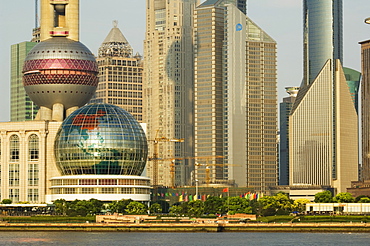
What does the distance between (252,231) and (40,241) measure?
152 ft

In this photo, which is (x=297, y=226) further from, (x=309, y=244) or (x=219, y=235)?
(x=309, y=244)

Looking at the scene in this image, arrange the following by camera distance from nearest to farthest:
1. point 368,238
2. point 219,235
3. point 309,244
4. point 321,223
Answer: point 309,244 < point 368,238 < point 219,235 < point 321,223

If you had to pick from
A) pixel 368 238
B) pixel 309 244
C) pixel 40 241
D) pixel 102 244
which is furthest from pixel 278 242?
pixel 40 241

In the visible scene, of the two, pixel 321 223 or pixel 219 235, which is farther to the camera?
pixel 321 223

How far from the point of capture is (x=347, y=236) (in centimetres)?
18088

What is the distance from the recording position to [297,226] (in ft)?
647

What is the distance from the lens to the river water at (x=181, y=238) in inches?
6491

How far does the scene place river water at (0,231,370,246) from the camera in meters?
165

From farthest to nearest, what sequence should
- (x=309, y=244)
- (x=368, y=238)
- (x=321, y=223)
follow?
(x=321, y=223)
(x=368, y=238)
(x=309, y=244)

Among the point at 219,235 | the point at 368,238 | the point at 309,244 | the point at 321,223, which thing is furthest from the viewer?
the point at 321,223

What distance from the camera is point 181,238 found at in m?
178

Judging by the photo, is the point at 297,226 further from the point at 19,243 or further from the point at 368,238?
the point at 19,243

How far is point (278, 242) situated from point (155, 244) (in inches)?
817

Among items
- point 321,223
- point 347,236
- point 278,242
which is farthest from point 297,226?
point 278,242
